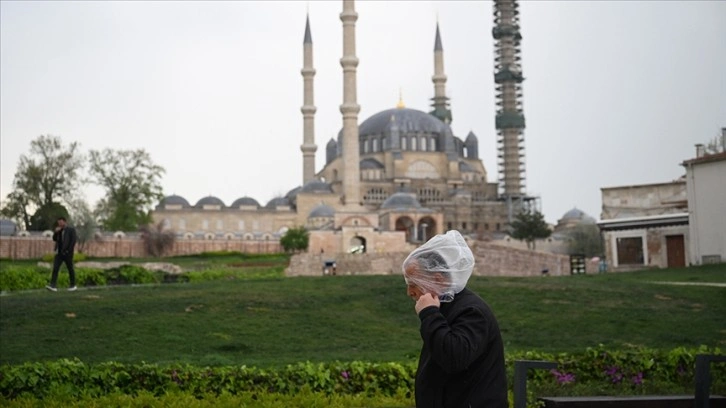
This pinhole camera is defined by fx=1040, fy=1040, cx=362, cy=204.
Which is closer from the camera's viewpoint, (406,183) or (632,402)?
(632,402)

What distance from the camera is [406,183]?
64000 millimetres

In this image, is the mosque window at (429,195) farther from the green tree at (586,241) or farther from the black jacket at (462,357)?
the black jacket at (462,357)

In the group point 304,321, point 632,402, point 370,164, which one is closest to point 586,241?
point 370,164

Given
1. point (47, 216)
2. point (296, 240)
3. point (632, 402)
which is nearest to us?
point (632, 402)

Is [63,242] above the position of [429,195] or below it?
below

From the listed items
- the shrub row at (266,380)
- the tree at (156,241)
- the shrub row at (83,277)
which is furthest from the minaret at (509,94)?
the shrub row at (266,380)

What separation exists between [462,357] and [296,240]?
44103 millimetres

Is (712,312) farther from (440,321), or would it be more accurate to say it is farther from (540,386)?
(440,321)

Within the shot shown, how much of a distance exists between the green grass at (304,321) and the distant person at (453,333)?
558 cm

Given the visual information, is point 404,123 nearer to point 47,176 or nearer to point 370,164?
point 370,164

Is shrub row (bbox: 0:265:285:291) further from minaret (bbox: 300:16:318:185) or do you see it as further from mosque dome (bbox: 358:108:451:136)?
mosque dome (bbox: 358:108:451:136)

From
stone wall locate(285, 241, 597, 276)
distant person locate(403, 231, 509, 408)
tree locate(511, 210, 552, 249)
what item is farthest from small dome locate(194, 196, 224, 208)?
distant person locate(403, 231, 509, 408)

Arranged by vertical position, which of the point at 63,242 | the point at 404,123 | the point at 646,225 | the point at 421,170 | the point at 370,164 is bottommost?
the point at 63,242

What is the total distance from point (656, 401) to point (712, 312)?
29.5 feet
